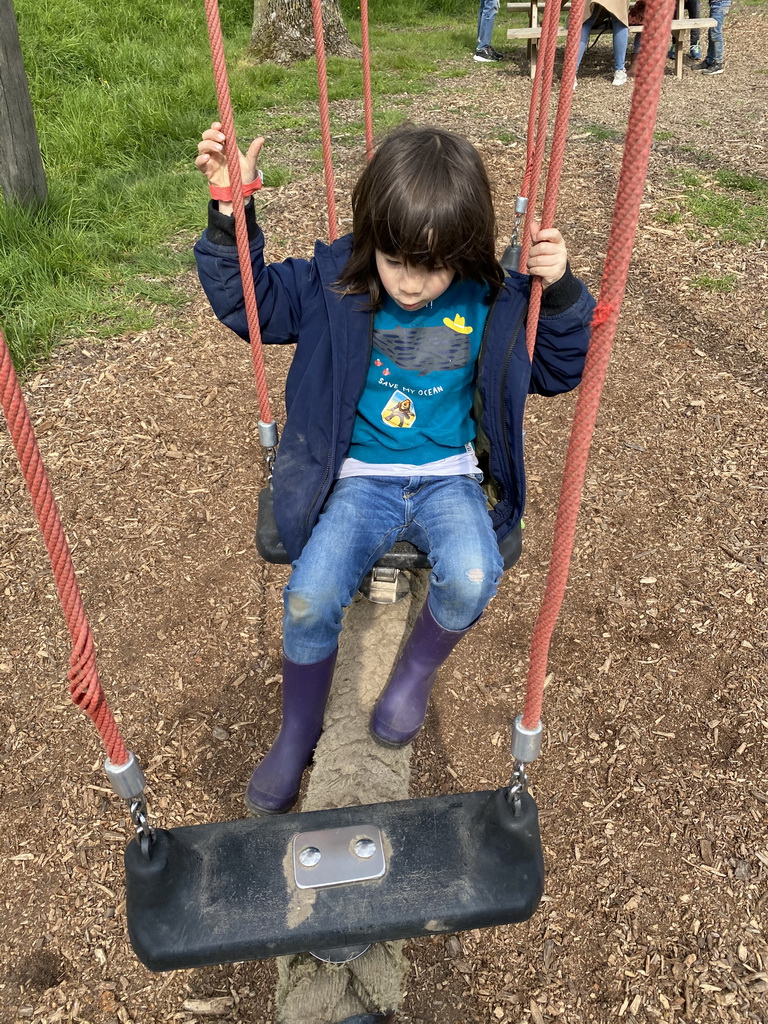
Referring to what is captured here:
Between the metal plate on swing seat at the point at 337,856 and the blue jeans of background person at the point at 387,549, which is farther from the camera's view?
the blue jeans of background person at the point at 387,549

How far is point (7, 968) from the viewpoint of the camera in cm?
187

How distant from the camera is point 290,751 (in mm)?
1777

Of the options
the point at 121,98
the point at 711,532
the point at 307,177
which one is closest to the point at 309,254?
the point at 307,177

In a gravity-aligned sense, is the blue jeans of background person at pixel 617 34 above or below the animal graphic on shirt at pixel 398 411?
below

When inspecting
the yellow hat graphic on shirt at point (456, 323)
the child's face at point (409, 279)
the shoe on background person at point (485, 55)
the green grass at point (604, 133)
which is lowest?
the green grass at point (604, 133)

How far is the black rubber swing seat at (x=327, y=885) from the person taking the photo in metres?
1.24

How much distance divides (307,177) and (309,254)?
0.95m

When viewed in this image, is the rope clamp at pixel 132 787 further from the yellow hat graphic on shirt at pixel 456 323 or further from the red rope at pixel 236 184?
the yellow hat graphic on shirt at pixel 456 323

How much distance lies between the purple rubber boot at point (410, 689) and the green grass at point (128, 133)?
8.32 feet

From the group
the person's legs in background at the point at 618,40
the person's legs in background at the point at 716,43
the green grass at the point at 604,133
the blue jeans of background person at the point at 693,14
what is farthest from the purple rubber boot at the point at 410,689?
the person's legs in background at the point at 716,43

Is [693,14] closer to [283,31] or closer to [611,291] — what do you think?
[283,31]

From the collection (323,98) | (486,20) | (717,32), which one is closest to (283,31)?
(486,20)

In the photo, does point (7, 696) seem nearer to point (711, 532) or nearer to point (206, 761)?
point (206, 761)

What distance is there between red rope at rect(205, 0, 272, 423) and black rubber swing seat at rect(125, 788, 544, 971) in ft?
2.83
